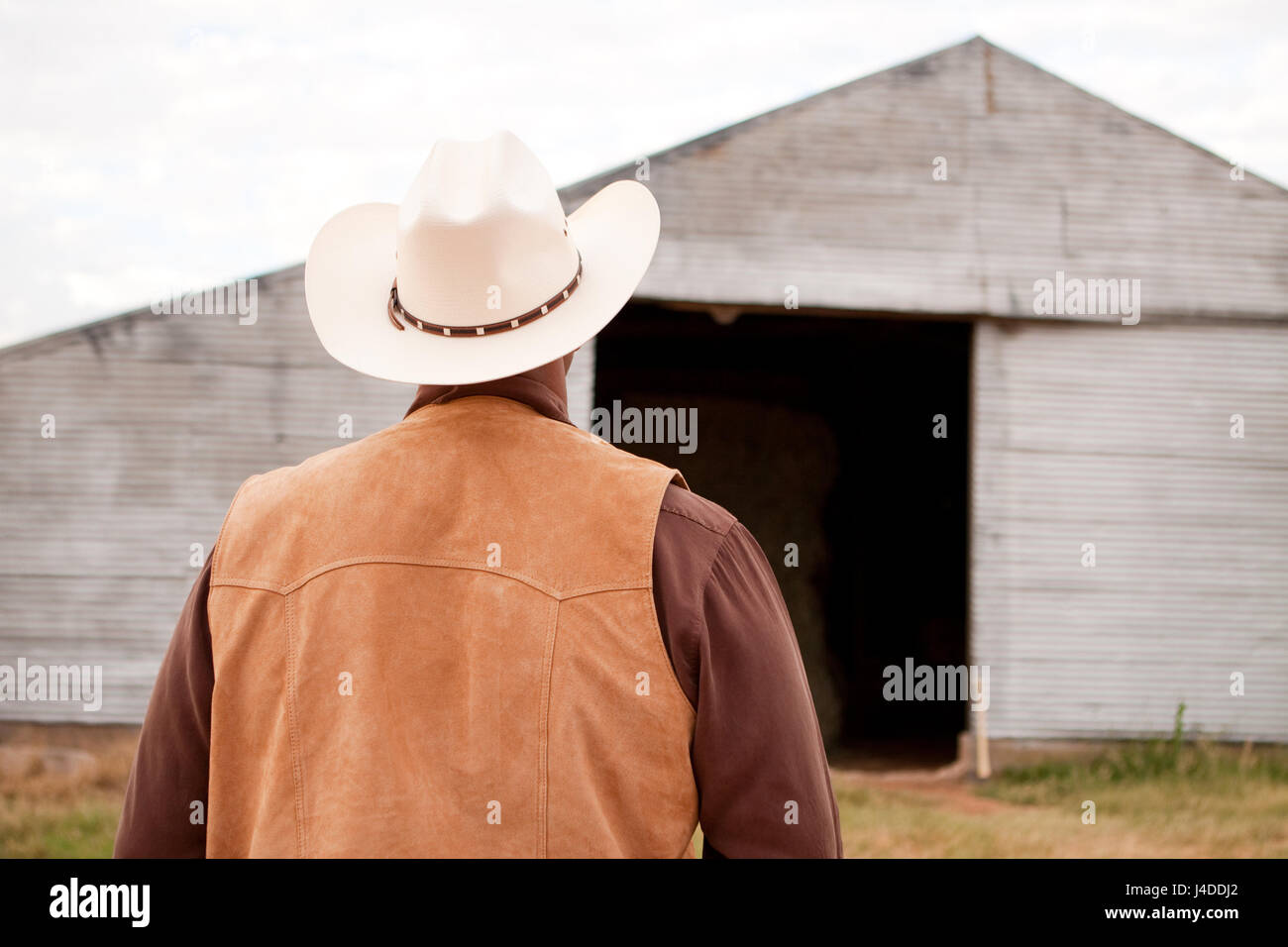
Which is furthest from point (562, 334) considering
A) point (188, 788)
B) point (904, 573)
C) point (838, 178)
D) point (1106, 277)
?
point (904, 573)

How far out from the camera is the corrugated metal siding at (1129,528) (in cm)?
862

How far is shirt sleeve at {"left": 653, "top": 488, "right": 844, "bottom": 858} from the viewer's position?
1450mm

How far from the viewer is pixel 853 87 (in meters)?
8.76

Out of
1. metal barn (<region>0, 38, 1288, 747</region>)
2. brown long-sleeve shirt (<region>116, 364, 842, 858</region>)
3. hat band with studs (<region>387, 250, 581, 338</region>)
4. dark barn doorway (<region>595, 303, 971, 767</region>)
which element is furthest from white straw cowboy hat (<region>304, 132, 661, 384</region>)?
dark barn doorway (<region>595, 303, 971, 767</region>)

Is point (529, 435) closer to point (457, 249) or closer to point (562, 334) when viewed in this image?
point (562, 334)

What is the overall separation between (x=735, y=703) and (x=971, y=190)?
8.15 meters

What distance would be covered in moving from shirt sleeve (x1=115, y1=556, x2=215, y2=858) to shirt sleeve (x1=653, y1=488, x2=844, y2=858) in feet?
2.25

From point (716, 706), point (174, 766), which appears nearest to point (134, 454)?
point (174, 766)

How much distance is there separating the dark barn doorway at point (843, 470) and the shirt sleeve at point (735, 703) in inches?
339

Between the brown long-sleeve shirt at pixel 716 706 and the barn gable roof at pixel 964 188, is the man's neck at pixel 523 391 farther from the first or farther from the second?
the barn gable roof at pixel 964 188

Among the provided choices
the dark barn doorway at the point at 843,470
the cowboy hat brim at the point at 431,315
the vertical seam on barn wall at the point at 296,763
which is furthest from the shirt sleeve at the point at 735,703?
the dark barn doorway at the point at 843,470

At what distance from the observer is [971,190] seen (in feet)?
28.8

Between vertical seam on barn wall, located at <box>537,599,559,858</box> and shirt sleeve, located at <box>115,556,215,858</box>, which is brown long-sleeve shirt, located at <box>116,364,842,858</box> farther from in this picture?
vertical seam on barn wall, located at <box>537,599,559,858</box>

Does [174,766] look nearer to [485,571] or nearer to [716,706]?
[485,571]
